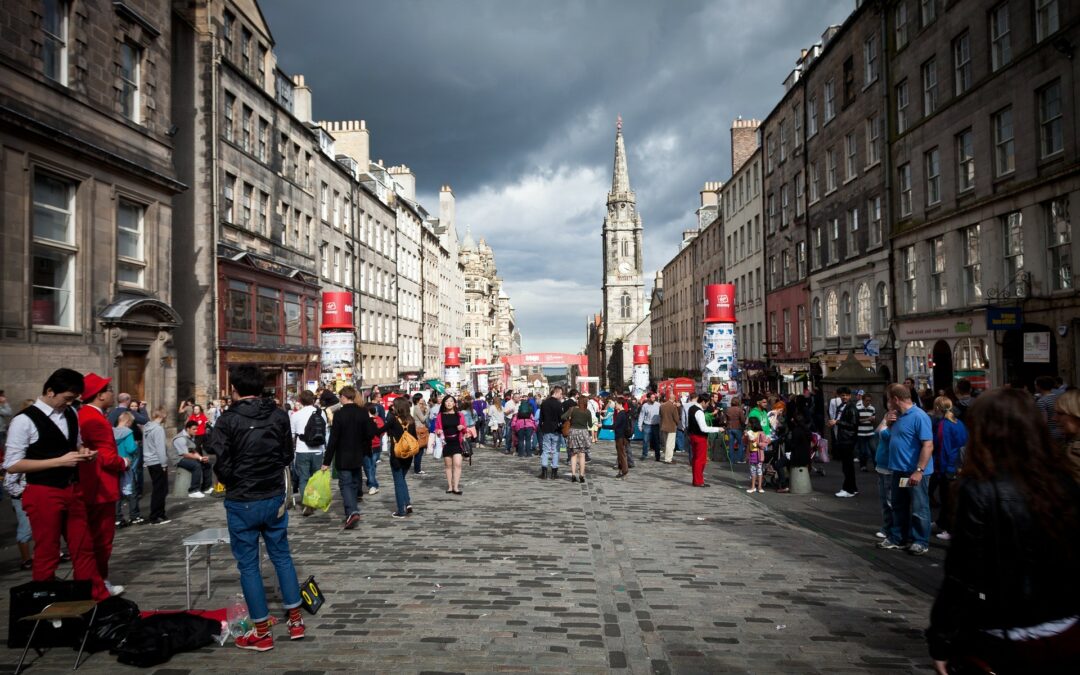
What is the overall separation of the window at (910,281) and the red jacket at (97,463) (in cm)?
2430

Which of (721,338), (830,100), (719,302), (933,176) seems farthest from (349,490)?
(830,100)

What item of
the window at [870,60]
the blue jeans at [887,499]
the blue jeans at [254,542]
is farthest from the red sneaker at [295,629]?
the window at [870,60]

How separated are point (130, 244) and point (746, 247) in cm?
3512

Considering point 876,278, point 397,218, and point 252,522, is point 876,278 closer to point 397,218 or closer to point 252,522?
point 252,522

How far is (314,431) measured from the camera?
35.7 feet

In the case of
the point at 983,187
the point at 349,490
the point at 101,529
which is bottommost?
the point at 349,490

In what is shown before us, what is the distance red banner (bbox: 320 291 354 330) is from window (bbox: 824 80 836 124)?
21420mm

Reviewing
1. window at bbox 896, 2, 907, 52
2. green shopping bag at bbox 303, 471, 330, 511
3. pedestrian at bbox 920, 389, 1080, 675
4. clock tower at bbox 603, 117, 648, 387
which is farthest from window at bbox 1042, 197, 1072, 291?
clock tower at bbox 603, 117, 648, 387

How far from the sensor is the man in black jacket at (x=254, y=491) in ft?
18.4

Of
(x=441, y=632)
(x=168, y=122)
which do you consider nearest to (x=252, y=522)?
(x=441, y=632)

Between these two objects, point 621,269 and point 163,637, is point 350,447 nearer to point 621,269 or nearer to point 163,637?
point 163,637

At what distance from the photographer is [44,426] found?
235 inches

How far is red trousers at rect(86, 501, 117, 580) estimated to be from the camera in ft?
21.5

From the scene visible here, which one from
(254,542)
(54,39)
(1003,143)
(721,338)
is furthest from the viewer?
(721,338)
